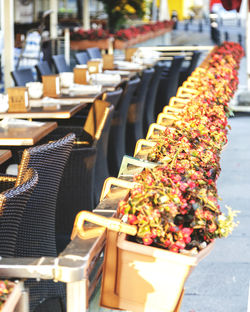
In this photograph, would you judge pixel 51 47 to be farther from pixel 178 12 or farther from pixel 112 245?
pixel 178 12

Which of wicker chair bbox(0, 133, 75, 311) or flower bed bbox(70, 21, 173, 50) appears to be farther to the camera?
flower bed bbox(70, 21, 173, 50)

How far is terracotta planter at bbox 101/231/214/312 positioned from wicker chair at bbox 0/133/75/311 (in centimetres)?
73

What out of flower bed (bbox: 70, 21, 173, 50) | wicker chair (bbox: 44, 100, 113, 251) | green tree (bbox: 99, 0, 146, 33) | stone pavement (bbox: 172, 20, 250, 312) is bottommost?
stone pavement (bbox: 172, 20, 250, 312)

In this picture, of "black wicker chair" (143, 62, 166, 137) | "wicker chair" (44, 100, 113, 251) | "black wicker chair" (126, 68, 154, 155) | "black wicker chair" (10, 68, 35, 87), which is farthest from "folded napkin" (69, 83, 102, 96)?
"wicker chair" (44, 100, 113, 251)

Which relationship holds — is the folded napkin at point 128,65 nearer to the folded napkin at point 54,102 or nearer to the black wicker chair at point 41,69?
the black wicker chair at point 41,69

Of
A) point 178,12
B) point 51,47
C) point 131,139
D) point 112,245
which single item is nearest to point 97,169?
point 131,139

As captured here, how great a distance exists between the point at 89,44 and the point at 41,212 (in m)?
8.69

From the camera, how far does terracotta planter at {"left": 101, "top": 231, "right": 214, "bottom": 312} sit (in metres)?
1.40

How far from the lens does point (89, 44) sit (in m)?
10.8

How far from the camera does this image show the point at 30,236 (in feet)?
7.59

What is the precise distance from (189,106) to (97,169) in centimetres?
124

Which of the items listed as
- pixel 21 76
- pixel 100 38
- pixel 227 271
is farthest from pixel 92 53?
pixel 227 271

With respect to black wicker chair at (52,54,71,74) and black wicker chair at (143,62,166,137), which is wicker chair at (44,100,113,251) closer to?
black wicker chair at (143,62,166,137)

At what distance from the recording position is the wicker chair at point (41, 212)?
222 cm
